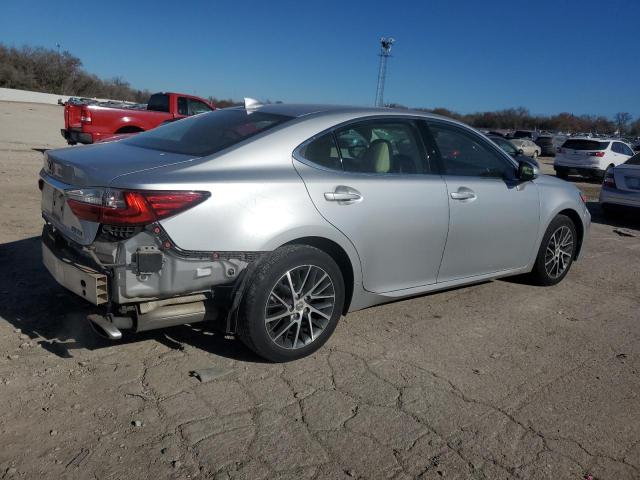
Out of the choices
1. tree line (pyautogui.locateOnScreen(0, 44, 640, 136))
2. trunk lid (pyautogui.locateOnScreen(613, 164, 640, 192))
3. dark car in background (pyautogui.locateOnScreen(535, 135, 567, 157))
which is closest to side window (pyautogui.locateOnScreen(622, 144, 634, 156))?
trunk lid (pyautogui.locateOnScreen(613, 164, 640, 192))

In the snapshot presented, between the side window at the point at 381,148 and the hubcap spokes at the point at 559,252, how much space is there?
1942 mm

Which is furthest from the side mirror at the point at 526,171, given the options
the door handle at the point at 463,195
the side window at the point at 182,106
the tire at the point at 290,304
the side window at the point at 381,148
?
the side window at the point at 182,106

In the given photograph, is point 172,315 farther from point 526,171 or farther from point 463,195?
point 526,171

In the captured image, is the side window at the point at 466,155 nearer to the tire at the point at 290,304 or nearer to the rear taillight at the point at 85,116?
the tire at the point at 290,304

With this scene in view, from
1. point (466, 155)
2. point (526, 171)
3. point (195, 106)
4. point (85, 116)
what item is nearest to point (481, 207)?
point (466, 155)

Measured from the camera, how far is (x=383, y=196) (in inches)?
160

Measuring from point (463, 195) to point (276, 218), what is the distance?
175 centimetres

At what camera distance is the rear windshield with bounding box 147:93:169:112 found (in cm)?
1590

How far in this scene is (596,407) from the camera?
11.4ft

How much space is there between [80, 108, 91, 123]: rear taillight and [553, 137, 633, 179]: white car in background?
1533cm

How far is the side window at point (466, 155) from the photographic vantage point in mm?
4680

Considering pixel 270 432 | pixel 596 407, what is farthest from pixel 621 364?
pixel 270 432

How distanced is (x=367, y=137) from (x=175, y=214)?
1652mm

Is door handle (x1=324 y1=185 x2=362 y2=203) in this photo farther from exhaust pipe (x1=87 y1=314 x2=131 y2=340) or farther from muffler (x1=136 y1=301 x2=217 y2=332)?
exhaust pipe (x1=87 y1=314 x2=131 y2=340)
